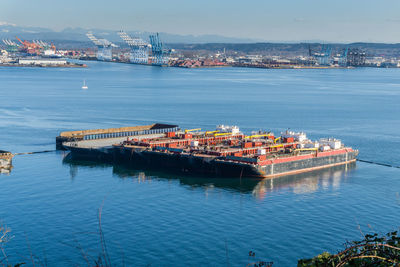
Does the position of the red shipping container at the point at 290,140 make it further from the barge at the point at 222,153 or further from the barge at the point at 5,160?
the barge at the point at 5,160

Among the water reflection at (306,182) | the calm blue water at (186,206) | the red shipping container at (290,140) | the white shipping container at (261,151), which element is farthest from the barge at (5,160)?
the red shipping container at (290,140)

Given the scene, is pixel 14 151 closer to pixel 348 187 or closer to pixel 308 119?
pixel 348 187

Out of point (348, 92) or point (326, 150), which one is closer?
point (326, 150)

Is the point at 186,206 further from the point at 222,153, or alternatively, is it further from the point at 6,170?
the point at 6,170

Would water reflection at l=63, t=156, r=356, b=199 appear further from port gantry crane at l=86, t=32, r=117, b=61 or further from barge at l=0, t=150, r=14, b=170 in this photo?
port gantry crane at l=86, t=32, r=117, b=61

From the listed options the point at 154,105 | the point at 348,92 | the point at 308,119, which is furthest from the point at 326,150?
the point at 348,92

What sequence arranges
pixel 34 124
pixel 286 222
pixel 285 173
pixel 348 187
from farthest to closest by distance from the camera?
pixel 34 124 → pixel 285 173 → pixel 348 187 → pixel 286 222
